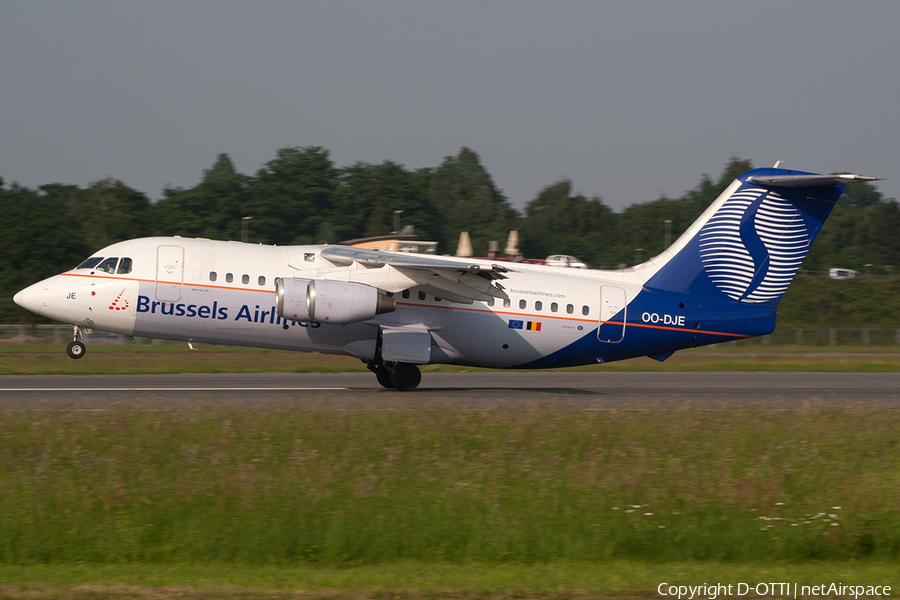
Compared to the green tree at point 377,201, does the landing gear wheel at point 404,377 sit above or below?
below

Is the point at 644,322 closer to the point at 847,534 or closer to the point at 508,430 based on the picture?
the point at 508,430

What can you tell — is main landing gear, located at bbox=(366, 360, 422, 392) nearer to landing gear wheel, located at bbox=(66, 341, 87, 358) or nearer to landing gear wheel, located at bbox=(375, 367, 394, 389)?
landing gear wheel, located at bbox=(375, 367, 394, 389)

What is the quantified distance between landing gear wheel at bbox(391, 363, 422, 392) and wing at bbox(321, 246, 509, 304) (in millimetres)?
2028

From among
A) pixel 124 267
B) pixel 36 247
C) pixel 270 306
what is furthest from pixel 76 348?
pixel 36 247

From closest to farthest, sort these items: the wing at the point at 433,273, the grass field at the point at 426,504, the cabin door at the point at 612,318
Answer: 1. the grass field at the point at 426,504
2. the wing at the point at 433,273
3. the cabin door at the point at 612,318

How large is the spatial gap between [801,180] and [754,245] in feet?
6.73

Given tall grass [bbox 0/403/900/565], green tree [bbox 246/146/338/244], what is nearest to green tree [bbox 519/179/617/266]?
green tree [bbox 246/146/338/244]

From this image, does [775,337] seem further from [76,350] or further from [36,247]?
[36,247]

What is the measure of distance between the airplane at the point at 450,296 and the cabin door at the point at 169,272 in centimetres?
2

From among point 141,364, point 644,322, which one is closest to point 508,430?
point 644,322

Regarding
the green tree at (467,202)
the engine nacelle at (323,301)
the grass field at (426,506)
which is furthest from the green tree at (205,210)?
the grass field at (426,506)

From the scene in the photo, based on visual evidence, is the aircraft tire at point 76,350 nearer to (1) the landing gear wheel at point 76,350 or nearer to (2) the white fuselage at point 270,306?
(1) the landing gear wheel at point 76,350

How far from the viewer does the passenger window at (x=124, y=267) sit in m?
20.9

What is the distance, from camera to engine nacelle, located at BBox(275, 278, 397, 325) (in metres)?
19.9
